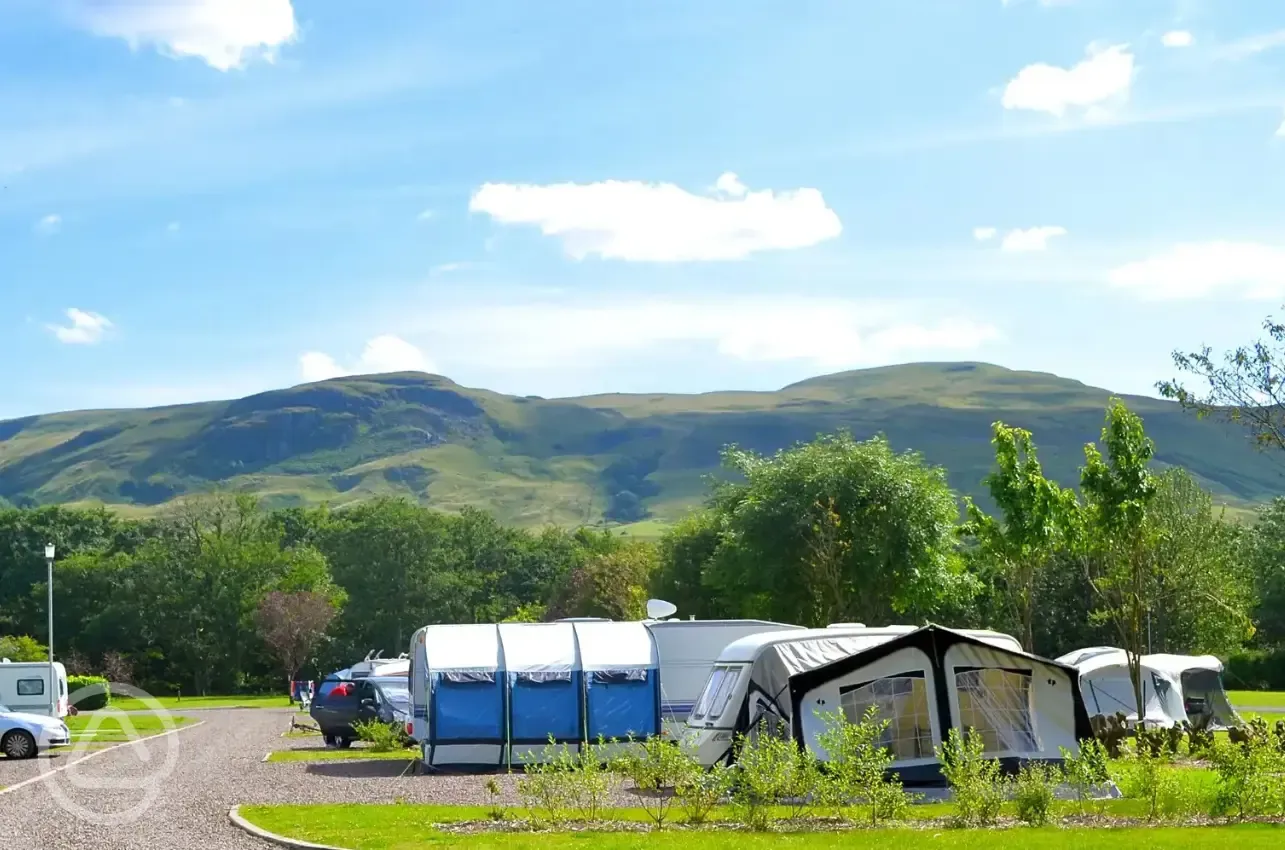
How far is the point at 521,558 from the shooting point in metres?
125

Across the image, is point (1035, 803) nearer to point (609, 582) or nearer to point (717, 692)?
point (717, 692)

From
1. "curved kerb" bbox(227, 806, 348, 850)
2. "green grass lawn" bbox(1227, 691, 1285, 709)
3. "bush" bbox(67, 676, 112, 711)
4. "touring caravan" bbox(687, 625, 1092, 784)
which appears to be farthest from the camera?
"bush" bbox(67, 676, 112, 711)

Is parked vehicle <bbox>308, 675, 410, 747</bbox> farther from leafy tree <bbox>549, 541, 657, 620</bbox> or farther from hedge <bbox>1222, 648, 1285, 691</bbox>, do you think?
leafy tree <bbox>549, 541, 657, 620</bbox>

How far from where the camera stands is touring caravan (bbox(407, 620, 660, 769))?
89.2 feet

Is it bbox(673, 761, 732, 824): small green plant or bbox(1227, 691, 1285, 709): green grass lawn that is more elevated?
bbox(673, 761, 732, 824): small green plant

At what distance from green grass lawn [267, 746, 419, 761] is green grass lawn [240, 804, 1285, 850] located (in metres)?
13.9

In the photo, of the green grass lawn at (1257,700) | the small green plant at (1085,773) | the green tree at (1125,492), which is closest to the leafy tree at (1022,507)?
the green tree at (1125,492)

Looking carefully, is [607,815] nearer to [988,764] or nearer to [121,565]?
[988,764]

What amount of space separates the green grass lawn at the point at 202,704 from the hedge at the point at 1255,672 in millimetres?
42368

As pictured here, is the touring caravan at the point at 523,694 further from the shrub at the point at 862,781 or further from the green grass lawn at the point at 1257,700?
the green grass lawn at the point at 1257,700

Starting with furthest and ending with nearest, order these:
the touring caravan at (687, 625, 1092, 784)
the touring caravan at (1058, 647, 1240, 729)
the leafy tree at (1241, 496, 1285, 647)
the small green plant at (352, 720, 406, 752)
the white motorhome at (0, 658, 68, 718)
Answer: the leafy tree at (1241, 496, 1285, 647), the white motorhome at (0, 658, 68, 718), the small green plant at (352, 720, 406, 752), the touring caravan at (1058, 647, 1240, 729), the touring caravan at (687, 625, 1092, 784)

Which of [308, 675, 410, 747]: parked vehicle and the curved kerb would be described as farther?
[308, 675, 410, 747]: parked vehicle

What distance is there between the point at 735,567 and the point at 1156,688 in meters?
17.9

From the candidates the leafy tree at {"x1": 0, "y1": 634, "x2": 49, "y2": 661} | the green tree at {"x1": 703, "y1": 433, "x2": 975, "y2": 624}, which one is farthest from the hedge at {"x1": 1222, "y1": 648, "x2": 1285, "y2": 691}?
the leafy tree at {"x1": 0, "y1": 634, "x2": 49, "y2": 661}
